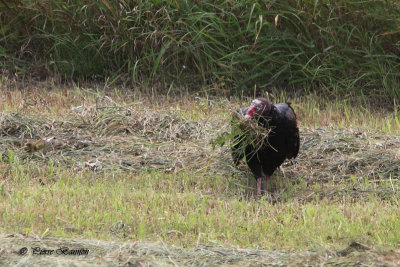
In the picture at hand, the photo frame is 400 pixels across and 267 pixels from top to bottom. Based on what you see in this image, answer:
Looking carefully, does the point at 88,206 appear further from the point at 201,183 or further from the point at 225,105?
the point at 225,105

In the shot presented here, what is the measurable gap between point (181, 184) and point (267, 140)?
0.86m

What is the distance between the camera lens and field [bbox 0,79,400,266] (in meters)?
3.94

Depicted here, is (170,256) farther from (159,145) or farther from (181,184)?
(159,145)

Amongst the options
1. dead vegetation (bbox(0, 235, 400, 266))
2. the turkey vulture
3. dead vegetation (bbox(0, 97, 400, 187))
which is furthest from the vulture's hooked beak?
dead vegetation (bbox(0, 235, 400, 266))

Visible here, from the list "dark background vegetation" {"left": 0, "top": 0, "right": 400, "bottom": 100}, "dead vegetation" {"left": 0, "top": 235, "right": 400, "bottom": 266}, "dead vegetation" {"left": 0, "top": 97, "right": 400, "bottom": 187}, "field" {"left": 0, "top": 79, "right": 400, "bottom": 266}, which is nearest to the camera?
"dead vegetation" {"left": 0, "top": 235, "right": 400, "bottom": 266}

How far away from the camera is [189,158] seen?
258 inches

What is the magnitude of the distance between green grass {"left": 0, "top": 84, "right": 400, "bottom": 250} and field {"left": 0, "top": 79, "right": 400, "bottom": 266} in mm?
12

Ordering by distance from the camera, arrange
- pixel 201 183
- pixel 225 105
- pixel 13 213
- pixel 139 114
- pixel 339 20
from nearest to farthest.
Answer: pixel 13 213 → pixel 201 183 → pixel 139 114 → pixel 225 105 → pixel 339 20

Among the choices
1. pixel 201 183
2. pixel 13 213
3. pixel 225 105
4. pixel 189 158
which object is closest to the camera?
pixel 13 213

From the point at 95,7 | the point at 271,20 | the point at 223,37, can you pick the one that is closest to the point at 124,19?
the point at 95,7

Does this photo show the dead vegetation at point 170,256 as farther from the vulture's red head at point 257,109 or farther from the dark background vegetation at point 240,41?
the dark background vegetation at point 240,41

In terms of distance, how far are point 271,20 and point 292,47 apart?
447 millimetres

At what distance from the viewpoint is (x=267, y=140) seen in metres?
5.72

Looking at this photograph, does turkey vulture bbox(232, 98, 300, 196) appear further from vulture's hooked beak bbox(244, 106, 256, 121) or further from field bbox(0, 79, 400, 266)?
field bbox(0, 79, 400, 266)
